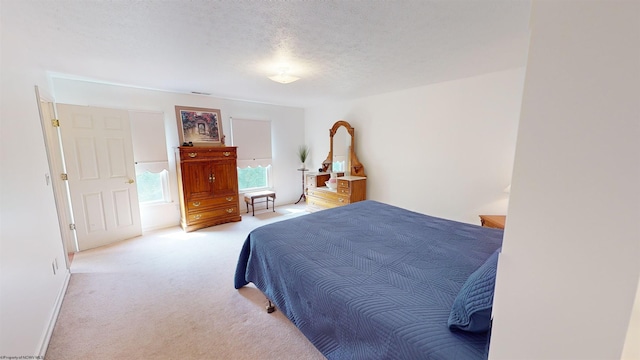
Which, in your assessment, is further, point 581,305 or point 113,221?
point 113,221

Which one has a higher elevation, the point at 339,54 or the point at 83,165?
the point at 339,54

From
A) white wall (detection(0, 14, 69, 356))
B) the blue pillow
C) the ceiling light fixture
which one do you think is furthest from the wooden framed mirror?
white wall (detection(0, 14, 69, 356))

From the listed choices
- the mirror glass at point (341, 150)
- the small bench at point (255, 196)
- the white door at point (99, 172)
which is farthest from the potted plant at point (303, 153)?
the white door at point (99, 172)

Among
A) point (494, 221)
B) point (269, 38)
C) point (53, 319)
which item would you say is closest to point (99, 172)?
point (53, 319)

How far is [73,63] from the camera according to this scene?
260 cm

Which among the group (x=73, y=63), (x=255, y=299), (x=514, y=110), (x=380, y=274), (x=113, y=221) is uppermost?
(x=73, y=63)

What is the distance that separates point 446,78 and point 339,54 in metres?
1.67

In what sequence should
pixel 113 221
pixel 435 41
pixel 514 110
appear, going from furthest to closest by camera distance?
pixel 113 221, pixel 514 110, pixel 435 41

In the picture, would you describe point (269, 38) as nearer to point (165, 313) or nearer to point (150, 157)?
point (165, 313)

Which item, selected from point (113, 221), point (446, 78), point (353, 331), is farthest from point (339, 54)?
point (113, 221)

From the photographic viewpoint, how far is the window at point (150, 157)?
371cm

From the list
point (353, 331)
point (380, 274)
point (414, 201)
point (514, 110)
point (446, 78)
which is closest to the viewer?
point (353, 331)

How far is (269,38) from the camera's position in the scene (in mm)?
2025

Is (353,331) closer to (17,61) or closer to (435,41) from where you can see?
(435,41)
